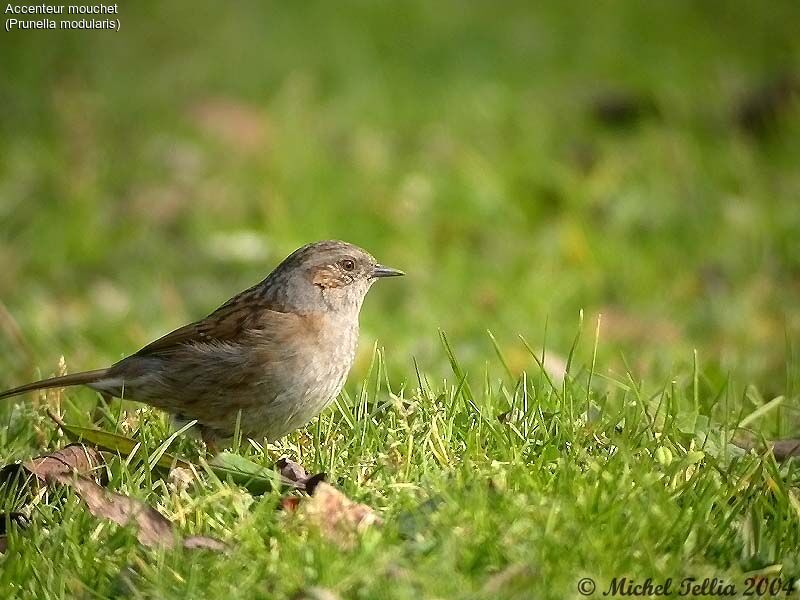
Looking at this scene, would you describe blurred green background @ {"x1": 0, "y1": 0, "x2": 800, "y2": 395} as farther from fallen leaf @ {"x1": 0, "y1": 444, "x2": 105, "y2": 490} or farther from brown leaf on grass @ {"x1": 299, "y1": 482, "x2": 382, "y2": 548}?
brown leaf on grass @ {"x1": 299, "y1": 482, "x2": 382, "y2": 548}

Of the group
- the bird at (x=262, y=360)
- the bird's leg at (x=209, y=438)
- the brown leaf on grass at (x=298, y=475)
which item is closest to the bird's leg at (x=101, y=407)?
the bird at (x=262, y=360)

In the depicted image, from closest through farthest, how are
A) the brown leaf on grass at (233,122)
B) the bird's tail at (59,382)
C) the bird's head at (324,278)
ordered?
the bird's tail at (59,382), the bird's head at (324,278), the brown leaf on grass at (233,122)

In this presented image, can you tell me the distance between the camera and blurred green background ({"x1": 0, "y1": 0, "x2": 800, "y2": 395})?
343 inches

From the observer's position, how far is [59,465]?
464 centimetres

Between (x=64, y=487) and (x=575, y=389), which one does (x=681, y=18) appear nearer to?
(x=575, y=389)

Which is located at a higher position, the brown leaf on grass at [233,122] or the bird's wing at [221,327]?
the brown leaf on grass at [233,122]

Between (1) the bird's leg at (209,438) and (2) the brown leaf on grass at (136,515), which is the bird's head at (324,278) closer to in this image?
(1) the bird's leg at (209,438)

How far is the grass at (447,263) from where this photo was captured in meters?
4.03

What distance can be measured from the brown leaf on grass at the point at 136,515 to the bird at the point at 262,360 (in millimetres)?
788

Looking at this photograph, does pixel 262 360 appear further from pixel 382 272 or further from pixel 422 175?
pixel 422 175

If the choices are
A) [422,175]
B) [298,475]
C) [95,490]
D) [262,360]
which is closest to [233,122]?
[422,175]

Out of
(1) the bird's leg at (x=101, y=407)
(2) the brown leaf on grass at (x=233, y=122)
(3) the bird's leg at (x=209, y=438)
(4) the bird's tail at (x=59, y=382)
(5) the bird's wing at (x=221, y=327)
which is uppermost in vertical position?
(2) the brown leaf on grass at (x=233, y=122)

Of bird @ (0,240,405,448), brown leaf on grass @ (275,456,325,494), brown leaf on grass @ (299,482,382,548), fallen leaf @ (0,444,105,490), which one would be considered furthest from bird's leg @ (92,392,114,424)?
brown leaf on grass @ (299,482,382,548)

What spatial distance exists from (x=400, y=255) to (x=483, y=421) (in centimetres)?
476
